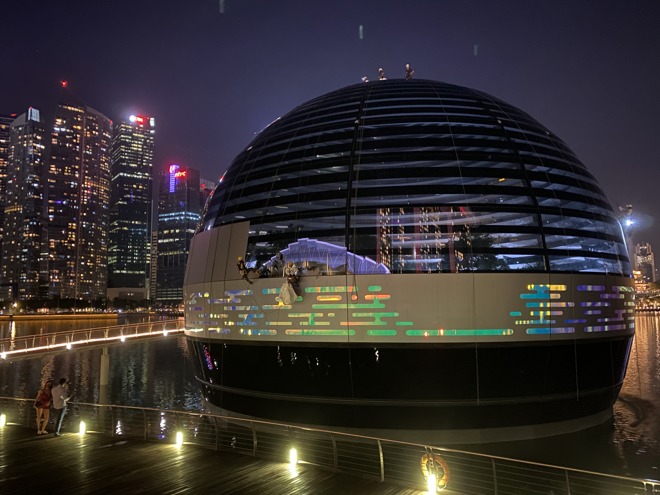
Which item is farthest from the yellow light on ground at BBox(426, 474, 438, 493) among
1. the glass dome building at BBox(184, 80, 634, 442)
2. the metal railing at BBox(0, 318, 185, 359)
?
the metal railing at BBox(0, 318, 185, 359)

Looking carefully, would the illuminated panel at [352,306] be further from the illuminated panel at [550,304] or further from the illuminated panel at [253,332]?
the illuminated panel at [550,304]

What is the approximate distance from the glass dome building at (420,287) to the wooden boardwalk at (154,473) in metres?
6.09

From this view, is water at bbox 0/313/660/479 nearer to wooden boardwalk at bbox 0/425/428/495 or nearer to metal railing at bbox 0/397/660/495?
metal railing at bbox 0/397/660/495

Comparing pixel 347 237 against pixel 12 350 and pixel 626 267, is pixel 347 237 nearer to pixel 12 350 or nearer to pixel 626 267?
pixel 626 267

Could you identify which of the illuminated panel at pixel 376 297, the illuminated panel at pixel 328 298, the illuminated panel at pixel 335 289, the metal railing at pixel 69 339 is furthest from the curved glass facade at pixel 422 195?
the metal railing at pixel 69 339

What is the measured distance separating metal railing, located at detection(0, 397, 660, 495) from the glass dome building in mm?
996

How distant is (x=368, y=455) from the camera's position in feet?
51.7

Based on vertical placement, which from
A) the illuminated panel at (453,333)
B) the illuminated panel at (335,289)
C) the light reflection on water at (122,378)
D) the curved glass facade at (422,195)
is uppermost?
the curved glass facade at (422,195)

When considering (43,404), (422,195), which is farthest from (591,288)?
(43,404)

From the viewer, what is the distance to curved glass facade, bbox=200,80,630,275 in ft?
59.0

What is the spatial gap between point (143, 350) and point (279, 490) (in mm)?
53731

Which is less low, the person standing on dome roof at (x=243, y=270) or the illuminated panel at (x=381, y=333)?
the person standing on dome roof at (x=243, y=270)

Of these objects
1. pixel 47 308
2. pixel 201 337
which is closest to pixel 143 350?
pixel 201 337

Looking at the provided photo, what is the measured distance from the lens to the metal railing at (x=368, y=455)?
428 inches
